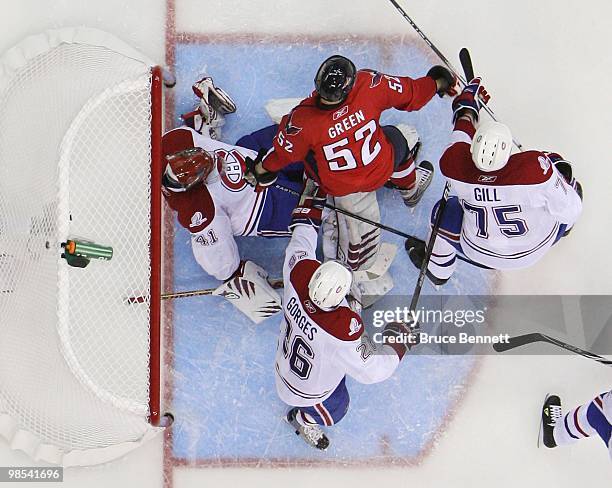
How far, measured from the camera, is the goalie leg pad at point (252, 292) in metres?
2.75

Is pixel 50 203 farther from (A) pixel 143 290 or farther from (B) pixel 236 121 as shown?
(B) pixel 236 121

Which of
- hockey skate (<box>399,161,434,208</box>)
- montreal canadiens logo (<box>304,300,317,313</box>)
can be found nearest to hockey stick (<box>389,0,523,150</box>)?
hockey skate (<box>399,161,434,208</box>)

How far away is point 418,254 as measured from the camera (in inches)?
115

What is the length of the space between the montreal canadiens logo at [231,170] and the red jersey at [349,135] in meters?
0.15

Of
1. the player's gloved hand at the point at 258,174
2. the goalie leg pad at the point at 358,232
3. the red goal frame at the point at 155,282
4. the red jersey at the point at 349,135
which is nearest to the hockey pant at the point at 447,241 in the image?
the goalie leg pad at the point at 358,232

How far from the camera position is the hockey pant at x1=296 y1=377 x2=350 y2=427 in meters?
2.69

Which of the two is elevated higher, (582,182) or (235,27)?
(235,27)

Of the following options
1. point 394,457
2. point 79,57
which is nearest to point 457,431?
point 394,457

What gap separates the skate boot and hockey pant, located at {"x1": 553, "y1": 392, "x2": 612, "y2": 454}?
0.81 m

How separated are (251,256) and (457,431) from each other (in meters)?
1.28

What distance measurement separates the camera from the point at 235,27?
2.99 metres

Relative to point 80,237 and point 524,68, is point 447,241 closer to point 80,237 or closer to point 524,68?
point 524,68

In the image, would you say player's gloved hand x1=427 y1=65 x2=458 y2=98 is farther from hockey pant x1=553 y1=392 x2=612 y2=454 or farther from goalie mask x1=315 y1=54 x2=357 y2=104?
hockey pant x1=553 y1=392 x2=612 y2=454

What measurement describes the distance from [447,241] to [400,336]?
46cm
